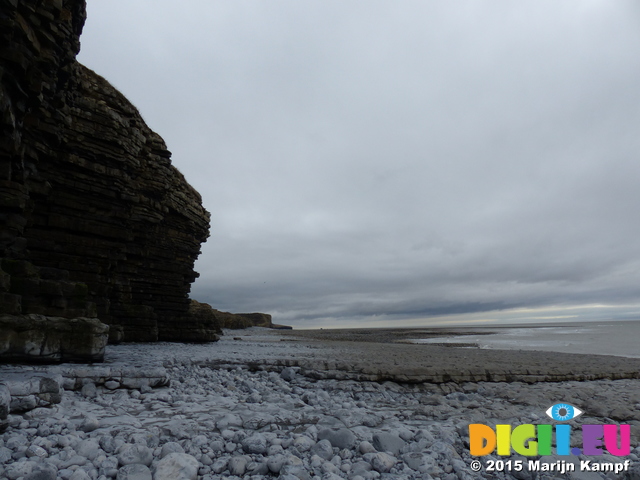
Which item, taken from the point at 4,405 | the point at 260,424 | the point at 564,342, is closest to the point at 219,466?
the point at 260,424

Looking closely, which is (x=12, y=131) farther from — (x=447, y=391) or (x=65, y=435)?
(x=447, y=391)

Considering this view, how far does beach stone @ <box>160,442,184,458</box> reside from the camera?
4347 mm

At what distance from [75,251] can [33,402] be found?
33.6 ft

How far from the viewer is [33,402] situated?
541cm

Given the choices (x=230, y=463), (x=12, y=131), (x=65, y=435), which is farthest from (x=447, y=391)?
(x=12, y=131)

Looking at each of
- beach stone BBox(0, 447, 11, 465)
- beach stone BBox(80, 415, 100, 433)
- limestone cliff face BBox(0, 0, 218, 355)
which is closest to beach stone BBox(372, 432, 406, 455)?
beach stone BBox(80, 415, 100, 433)

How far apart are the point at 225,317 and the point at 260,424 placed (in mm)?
60816

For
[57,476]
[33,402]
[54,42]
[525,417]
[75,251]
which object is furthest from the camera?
[75,251]

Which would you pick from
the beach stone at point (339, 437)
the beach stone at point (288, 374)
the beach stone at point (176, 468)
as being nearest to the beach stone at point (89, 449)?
the beach stone at point (176, 468)

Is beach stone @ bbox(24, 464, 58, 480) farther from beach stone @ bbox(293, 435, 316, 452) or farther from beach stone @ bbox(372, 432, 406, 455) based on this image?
beach stone @ bbox(372, 432, 406, 455)

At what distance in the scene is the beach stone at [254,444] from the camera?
15.3 feet

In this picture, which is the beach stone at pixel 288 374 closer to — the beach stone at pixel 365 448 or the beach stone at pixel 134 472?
the beach stone at pixel 365 448

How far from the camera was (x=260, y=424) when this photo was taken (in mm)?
5637

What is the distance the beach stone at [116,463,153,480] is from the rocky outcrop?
1952cm
